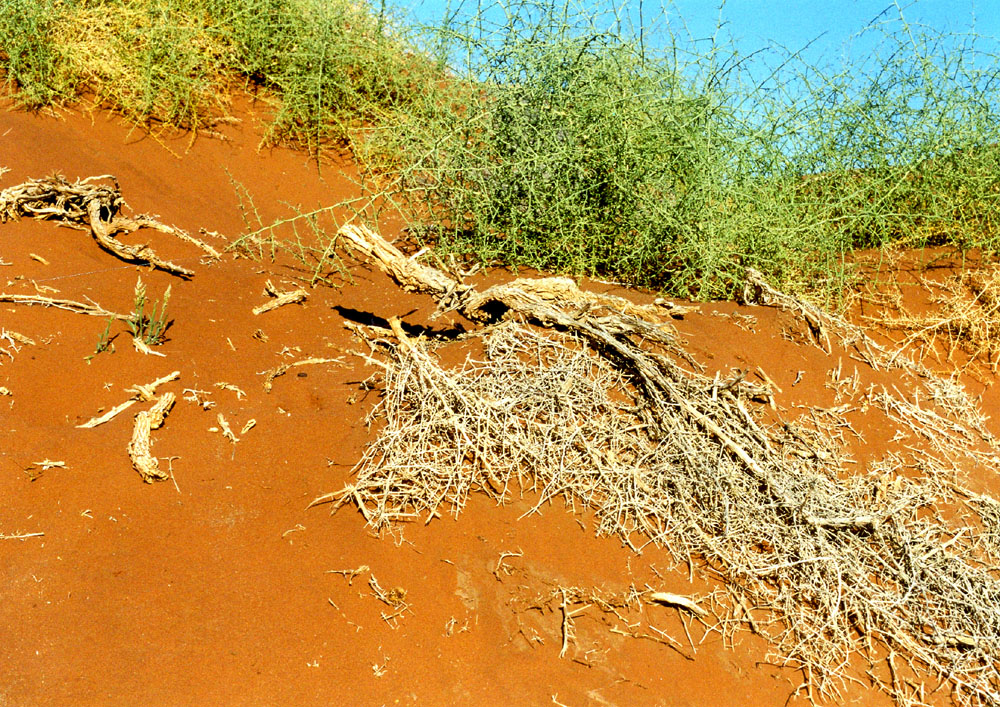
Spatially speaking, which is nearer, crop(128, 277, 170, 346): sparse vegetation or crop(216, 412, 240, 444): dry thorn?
crop(216, 412, 240, 444): dry thorn

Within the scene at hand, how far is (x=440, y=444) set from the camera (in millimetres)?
2959

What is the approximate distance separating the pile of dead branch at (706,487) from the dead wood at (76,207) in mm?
1711

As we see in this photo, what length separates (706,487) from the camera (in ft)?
9.71

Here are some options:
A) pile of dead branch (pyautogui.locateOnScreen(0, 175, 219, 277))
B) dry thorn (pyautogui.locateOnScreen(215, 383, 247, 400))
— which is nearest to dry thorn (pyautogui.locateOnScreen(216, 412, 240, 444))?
dry thorn (pyautogui.locateOnScreen(215, 383, 247, 400))

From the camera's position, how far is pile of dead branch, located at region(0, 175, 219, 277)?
4.18 meters

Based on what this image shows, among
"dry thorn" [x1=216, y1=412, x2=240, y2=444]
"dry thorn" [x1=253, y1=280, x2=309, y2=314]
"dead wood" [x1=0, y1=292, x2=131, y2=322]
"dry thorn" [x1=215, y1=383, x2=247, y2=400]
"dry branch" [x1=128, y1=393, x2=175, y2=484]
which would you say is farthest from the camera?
"dry thorn" [x1=253, y1=280, x2=309, y2=314]

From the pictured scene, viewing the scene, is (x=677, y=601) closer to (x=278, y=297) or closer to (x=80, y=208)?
(x=278, y=297)

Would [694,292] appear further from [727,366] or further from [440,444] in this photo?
[440,444]

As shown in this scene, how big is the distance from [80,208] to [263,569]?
8.44 ft

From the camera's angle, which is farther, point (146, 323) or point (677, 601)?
point (146, 323)

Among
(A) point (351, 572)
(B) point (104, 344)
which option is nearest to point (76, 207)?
(B) point (104, 344)

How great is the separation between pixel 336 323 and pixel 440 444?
959 mm

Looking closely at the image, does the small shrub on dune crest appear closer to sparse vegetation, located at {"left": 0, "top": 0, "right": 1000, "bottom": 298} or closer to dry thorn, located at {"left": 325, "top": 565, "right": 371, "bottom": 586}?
sparse vegetation, located at {"left": 0, "top": 0, "right": 1000, "bottom": 298}

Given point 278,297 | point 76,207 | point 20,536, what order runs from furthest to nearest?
point 76,207, point 278,297, point 20,536
